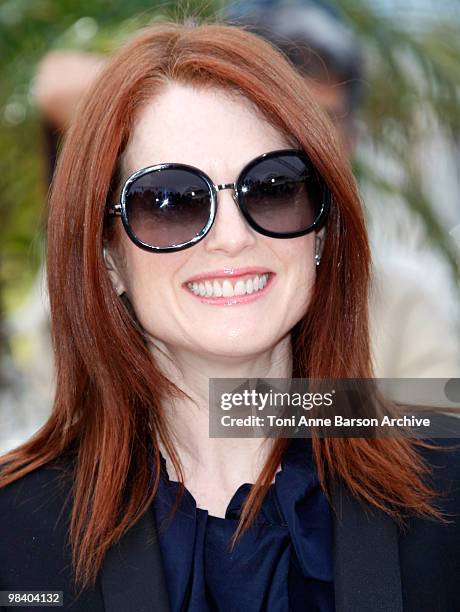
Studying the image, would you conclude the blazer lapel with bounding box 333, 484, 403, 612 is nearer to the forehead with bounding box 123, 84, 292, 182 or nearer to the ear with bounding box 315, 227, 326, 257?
the ear with bounding box 315, 227, 326, 257

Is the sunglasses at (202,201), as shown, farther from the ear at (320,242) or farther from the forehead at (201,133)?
the ear at (320,242)

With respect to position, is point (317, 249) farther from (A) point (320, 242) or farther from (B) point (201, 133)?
(B) point (201, 133)

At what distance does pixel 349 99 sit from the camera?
2.78 metres

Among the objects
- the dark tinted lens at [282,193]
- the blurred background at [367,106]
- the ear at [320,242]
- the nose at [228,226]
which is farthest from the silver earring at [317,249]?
the blurred background at [367,106]

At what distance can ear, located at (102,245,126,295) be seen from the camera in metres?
1.83

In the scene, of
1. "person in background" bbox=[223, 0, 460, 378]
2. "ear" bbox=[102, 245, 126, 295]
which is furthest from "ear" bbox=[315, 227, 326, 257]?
"person in background" bbox=[223, 0, 460, 378]

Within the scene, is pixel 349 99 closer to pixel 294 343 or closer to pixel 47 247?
pixel 294 343

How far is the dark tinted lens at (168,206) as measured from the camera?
162cm

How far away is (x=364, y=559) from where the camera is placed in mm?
1609

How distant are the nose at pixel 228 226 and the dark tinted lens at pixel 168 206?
0.08 ft

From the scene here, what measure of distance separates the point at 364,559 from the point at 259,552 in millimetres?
204

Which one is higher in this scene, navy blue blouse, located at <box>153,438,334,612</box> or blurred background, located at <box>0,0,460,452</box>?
blurred background, located at <box>0,0,460,452</box>

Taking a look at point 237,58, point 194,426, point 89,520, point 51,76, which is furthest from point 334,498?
point 51,76

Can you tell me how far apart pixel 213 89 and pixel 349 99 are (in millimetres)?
1167
